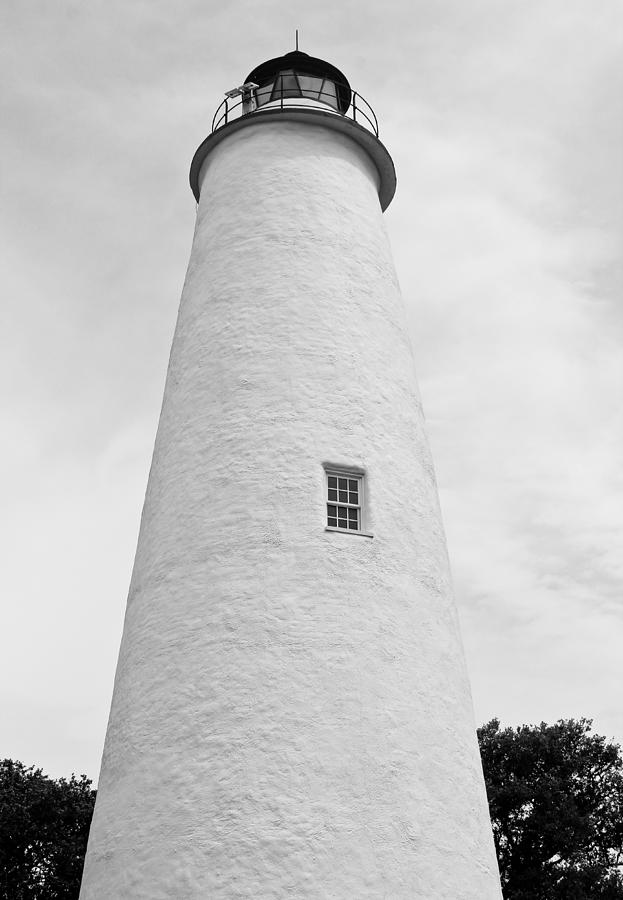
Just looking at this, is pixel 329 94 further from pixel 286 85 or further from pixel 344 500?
pixel 344 500

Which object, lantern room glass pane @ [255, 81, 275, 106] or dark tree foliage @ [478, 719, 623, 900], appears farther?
Answer: dark tree foliage @ [478, 719, 623, 900]

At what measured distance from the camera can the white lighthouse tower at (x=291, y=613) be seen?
34.0ft

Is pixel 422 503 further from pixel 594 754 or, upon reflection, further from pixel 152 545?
pixel 594 754

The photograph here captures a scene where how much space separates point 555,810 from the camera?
98.9 feet

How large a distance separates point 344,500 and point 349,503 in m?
0.08

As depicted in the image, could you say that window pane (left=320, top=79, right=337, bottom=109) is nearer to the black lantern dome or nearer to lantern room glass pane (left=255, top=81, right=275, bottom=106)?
the black lantern dome

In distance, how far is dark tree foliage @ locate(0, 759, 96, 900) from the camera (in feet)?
92.6

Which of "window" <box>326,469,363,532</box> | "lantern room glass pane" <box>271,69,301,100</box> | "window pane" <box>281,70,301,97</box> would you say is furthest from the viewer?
"window pane" <box>281,70,301,97</box>

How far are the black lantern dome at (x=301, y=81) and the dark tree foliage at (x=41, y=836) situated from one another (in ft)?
72.9

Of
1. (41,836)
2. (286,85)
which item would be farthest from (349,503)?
(41,836)

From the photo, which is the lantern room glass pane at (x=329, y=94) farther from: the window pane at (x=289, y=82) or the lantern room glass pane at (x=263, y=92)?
the lantern room glass pane at (x=263, y=92)

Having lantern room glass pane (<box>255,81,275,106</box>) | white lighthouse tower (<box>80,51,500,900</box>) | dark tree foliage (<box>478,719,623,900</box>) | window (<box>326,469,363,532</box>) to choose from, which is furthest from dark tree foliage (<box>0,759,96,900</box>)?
lantern room glass pane (<box>255,81,275,106</box>)

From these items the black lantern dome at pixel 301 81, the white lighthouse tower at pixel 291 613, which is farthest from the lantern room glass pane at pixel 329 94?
the white lighthouse tower at pixel 291 613

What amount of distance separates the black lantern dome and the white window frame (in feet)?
27.8
